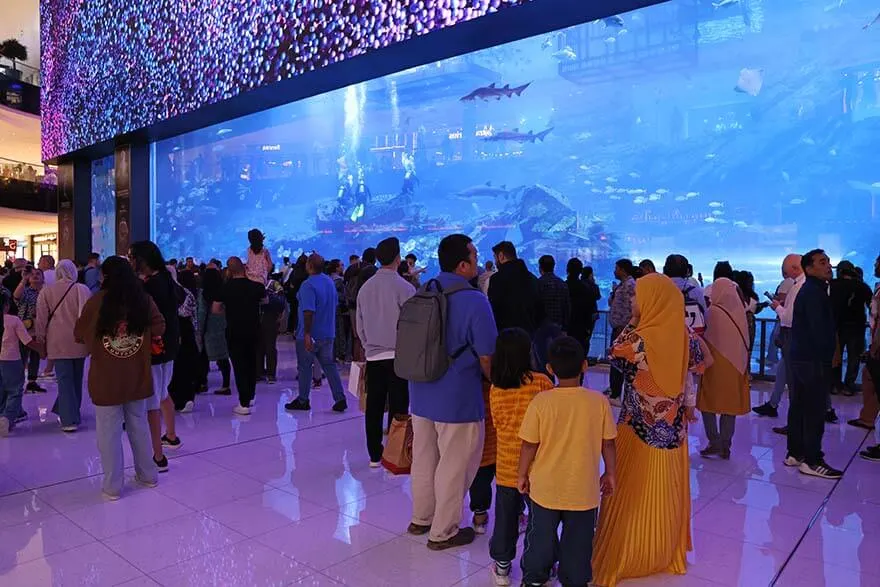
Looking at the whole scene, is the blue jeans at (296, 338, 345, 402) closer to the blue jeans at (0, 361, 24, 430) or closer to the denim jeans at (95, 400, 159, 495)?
the denim jeans at (95, 400, 159, 495)

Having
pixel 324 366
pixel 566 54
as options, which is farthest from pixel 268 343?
pixel 566 54

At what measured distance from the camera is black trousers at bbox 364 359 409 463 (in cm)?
392

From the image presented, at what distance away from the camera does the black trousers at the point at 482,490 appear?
2.95 metres

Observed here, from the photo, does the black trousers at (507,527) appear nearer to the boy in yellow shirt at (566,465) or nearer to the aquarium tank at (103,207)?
the boy in yellow shirt at (566,465)

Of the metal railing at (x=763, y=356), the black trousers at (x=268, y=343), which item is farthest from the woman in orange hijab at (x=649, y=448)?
the black trousers at (x=268, y=343)

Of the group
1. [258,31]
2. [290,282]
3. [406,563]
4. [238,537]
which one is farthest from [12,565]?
[258,31]

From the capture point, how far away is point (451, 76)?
1417 inches

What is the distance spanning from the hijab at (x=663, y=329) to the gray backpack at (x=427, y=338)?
761mm

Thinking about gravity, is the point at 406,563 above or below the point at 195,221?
below

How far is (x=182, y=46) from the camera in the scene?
11164mm

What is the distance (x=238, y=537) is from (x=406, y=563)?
0.87m

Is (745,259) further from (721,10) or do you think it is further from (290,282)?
(290,282)

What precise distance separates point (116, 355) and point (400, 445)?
1.67 m

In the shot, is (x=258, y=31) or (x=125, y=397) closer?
(x=125, y=397)
